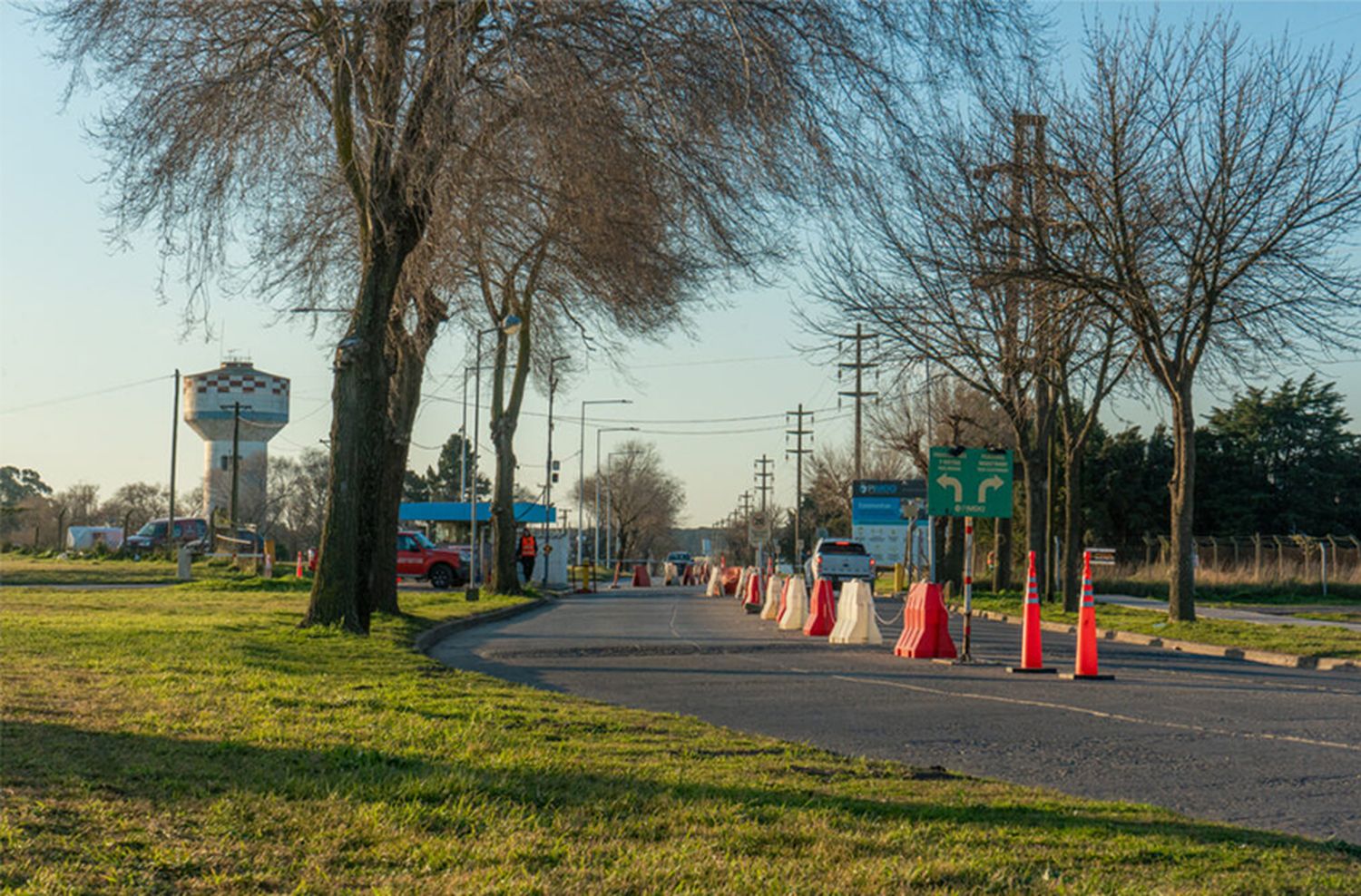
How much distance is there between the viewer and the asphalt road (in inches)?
320

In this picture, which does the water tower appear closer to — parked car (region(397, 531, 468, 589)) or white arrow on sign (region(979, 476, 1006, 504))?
parked car (region(397, 531, 468, 589))

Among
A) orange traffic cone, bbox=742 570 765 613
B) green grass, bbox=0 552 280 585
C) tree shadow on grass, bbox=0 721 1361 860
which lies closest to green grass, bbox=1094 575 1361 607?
orange traffic cone, bbox=742 570 765 613

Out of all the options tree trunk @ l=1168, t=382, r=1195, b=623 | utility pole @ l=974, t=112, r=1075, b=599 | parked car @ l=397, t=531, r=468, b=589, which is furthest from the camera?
parked car @ l=397, t=531, r=468, b=589

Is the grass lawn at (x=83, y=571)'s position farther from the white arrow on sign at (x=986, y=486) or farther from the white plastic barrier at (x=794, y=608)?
the white arrow on sign at (x=986, y=486)

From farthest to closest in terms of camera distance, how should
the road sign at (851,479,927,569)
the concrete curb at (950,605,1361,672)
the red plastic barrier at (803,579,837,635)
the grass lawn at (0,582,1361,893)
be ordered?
the road sign at (851,479,927,569)
the red plastic barrier at (803,579,837,635)
the concrete curb at (950,605,1361,672)
the grass lawn at (0,582,1361,893)

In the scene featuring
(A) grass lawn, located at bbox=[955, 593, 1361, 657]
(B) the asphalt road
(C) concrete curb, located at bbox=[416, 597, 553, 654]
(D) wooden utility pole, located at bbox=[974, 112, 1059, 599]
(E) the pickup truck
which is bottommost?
(C) concrete curb, located at bbox=[416, 597, 553, 654]

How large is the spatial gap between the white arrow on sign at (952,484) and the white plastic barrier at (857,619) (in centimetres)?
258

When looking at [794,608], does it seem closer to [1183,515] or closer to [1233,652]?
[1183,515]

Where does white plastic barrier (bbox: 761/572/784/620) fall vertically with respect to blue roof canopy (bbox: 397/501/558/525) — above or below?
below

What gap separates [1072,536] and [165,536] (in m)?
43.1

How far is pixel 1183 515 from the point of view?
24047mm

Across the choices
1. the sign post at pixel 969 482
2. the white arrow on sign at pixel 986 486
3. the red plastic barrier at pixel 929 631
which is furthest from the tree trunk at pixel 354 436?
the white arrow on sign at pixel 986 486

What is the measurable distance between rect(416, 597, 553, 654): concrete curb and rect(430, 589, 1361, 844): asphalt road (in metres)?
0.28

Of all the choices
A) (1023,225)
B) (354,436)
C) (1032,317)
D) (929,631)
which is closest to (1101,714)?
(929,631)
